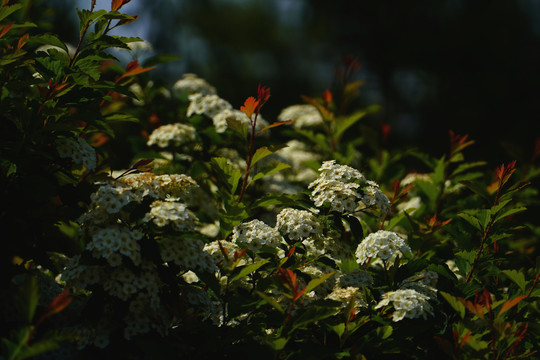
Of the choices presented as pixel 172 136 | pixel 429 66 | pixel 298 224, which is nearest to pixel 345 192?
pixel 298 224

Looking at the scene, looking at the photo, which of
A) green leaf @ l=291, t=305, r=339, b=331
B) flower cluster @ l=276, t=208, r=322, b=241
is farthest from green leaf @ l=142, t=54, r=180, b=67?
green leaf @ l=291, t=305, r=339, b=331

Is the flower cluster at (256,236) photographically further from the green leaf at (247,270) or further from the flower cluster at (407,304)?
the flower cluster at (407,304)

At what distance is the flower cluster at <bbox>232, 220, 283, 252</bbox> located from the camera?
93.0 inches

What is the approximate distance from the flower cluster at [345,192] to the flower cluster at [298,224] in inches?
3.1

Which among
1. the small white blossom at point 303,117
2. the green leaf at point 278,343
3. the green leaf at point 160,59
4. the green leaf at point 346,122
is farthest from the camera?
the small white blossom at point 303,117

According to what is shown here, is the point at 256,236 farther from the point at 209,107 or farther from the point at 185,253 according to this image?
the point at 209,107

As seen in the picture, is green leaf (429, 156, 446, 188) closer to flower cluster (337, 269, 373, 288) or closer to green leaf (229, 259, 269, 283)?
flower cluster (337, 269, 373, 288)

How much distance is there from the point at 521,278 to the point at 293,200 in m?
1.04

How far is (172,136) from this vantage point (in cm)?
336

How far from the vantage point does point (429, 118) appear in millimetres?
14906

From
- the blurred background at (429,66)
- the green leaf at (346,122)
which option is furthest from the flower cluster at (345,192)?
the blurred background at (429,66)

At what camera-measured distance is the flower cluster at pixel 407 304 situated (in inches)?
82.8

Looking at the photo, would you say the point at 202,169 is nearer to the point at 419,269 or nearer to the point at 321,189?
the point at 321,189

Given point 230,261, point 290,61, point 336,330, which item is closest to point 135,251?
point 230,261
